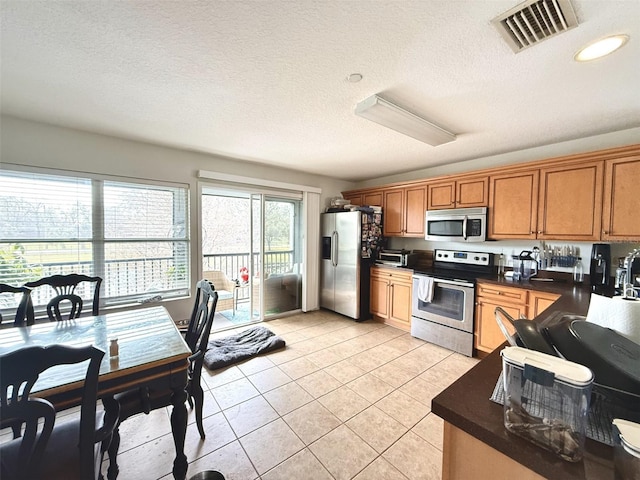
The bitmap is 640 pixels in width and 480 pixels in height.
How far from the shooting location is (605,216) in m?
2.36

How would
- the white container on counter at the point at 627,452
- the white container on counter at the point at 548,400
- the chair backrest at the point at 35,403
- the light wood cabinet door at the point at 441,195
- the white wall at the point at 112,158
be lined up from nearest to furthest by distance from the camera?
the white container on counter at the point at 627,452
the white container on counter at the point at 548,400
the chair backrest at the point at 35,403
the white wall at the point at 112,158
the light wood cabinet door at the point at 441,195

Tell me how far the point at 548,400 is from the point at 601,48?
1812mm

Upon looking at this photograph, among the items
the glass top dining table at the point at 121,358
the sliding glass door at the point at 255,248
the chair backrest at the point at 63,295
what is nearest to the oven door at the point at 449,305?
the sliding glass door at the point at 255,248

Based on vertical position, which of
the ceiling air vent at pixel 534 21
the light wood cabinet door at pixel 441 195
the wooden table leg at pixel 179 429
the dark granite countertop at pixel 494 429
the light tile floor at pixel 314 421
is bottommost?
the light tile floor at pixel 314 421

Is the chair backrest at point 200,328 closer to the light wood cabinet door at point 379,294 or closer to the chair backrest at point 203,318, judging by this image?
the chair backrest at point 203,318

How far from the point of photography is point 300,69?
1600 mm

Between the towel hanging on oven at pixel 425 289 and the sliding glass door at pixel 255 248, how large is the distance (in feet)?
6.44

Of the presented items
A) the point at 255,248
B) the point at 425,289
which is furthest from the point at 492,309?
the point at 255,248

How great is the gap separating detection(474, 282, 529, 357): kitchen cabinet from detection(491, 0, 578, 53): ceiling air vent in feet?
7.24

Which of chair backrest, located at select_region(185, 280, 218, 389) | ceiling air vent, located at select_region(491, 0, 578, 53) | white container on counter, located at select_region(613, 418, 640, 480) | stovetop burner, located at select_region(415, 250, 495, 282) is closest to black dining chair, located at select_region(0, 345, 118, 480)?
chair backrest, located at select_region(185, 280, 218, 389)

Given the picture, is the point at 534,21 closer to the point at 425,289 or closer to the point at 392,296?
the point at 425,289

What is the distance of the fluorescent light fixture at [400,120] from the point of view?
1.93 m

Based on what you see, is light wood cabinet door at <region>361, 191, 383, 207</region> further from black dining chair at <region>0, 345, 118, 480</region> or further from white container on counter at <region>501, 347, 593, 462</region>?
black dining chair at <region>0, 345, 118, 480</region>

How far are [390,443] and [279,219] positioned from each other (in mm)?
3197
